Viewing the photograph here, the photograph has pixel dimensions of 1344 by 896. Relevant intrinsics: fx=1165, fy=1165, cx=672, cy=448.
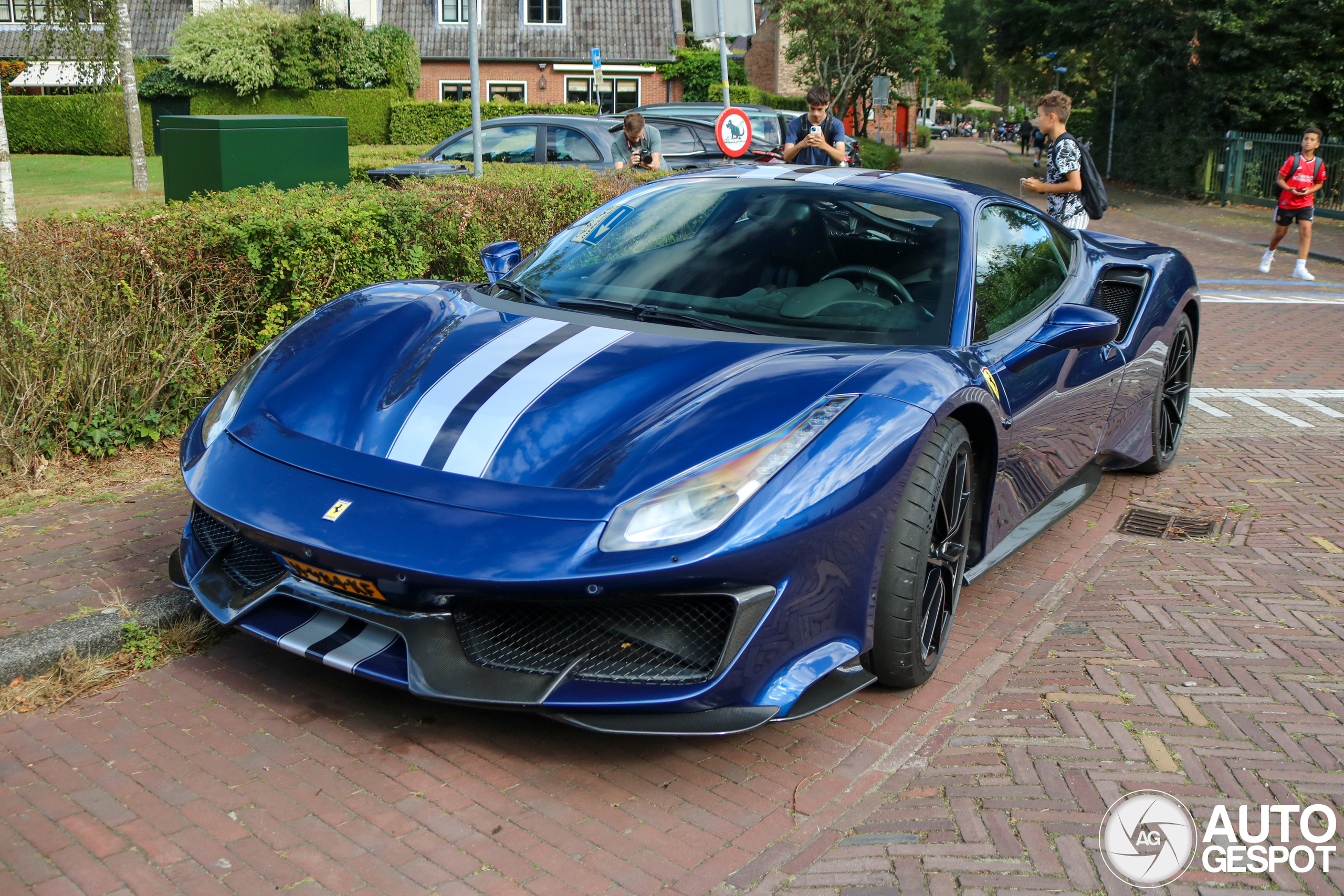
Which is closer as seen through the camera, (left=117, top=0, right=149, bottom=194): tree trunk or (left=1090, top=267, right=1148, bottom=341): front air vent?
(left=1090, top=267, right=1148, bottom=341): front air vent

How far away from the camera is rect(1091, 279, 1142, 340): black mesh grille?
5.10m

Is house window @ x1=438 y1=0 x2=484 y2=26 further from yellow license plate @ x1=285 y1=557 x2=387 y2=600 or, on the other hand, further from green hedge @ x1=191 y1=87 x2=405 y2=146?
yellow license plate @ x1=285 y1=557 x2=387 y2=600

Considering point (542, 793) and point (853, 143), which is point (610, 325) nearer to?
point (542, 793)

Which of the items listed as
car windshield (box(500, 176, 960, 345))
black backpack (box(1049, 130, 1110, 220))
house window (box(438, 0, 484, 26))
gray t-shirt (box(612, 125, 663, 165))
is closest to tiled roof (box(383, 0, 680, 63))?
house window (box(438, 0, 484, 26))

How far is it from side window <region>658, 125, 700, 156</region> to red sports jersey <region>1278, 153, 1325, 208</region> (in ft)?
24.2

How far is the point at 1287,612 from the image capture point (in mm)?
4074

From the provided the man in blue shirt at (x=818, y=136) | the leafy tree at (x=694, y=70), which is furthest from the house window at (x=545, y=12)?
the man in blue shirt at (x=818, y=136)

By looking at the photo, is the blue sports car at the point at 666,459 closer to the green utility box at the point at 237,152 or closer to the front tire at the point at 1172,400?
the front tire at the point at 1172,400

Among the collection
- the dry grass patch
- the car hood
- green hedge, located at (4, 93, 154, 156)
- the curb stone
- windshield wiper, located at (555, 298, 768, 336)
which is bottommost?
the dry grass patch

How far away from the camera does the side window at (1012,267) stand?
3.90m

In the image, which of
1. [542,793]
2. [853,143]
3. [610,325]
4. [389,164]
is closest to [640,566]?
[542,793]

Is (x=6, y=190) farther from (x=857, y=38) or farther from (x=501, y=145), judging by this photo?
(x=857, y=38)

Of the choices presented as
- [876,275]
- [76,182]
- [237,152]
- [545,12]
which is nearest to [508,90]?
[545,12]

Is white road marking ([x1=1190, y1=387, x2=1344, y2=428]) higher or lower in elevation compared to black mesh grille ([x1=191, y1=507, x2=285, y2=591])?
lower
